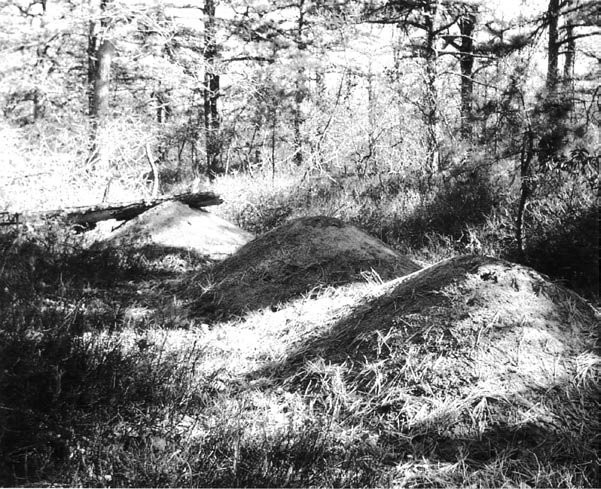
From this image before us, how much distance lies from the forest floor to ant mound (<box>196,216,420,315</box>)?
21 cm

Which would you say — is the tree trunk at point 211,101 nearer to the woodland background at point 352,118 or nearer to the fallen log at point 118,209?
the woodland background at point 352,118

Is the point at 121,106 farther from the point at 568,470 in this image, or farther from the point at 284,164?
the point at 568,470

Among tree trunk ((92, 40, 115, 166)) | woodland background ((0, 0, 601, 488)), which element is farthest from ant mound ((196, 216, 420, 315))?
tree trunk ((92, 40, 115, 166))

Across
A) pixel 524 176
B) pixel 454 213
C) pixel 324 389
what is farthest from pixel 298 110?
pixel 324 389

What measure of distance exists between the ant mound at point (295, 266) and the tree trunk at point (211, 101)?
382 inches

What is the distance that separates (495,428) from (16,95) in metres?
17.9

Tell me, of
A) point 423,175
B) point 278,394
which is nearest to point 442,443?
point 278,394

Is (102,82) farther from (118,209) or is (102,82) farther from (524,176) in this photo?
(524,176)

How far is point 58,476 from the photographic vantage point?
7.21ft

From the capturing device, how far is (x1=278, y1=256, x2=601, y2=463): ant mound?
261 centimetres

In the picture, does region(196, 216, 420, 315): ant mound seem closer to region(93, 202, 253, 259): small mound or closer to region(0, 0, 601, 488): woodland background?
region(0, 0, 601, 488): woodland background

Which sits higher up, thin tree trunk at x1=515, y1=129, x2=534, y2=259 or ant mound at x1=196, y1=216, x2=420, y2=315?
thin tree trunk at x1=515, y1=129, x2=534, y2=259

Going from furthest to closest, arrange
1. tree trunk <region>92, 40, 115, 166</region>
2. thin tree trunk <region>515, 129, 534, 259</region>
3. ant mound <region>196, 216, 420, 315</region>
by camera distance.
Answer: tree trunk <region>92, 40, 115, 166</region>
thin tree trunk <region>515, 129, 534, 259</region>
ant mound <region>196, 216, 420, 315</region>

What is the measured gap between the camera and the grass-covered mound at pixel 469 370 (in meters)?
2.54
